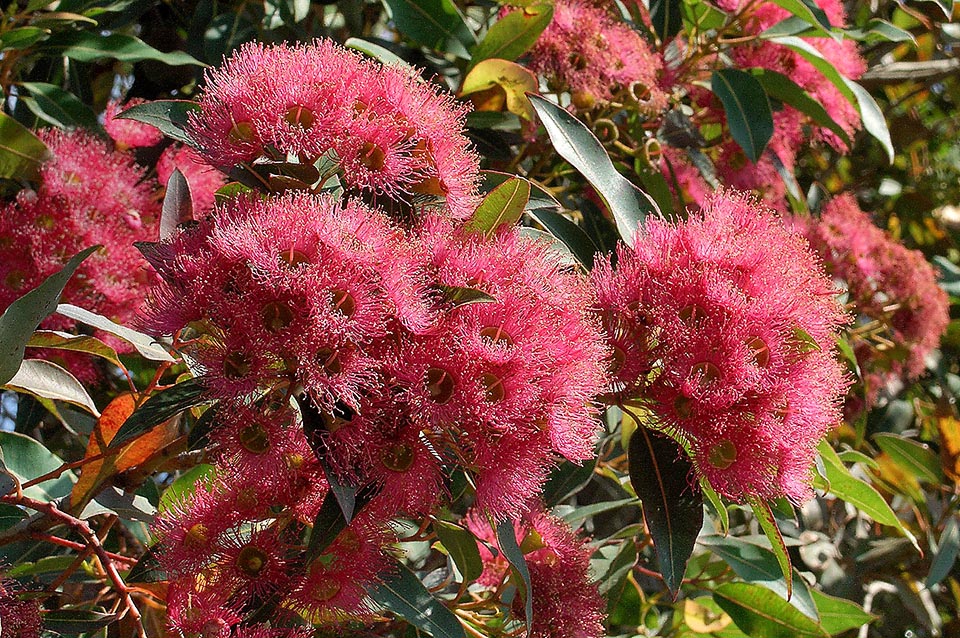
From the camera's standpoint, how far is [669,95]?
7.38 feet

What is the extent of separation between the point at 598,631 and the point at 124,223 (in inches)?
46.2

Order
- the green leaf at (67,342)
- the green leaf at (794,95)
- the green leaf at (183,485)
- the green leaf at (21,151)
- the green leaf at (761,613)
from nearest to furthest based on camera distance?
the green leaf at (67,342), the green leaf at (183,485), the green leaf at (21,151), the green leaf at (761,613), the green leaf at (794,95)

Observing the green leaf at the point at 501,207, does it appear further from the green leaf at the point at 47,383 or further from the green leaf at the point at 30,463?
the green leaf at the point at 30,463

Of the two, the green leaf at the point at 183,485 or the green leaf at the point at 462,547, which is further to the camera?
the green leaf at the point at 183,485

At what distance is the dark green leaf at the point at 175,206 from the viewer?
4.85 feet

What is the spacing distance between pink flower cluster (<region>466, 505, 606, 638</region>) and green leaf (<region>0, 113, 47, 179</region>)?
1136 mm

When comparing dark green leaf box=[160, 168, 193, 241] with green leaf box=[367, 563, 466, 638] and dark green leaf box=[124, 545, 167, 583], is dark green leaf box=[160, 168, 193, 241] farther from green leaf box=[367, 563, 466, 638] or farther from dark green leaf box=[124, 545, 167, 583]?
green leaf box=[367, 563, 466, 638]

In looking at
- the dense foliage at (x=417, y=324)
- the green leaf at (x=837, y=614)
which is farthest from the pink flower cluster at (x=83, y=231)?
the green leaf at (x=837, y=614)

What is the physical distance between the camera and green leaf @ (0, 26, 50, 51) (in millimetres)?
1990

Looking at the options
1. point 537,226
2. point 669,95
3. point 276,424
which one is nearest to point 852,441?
point 669,95

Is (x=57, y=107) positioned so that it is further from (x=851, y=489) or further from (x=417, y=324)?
(x=851, y=489)

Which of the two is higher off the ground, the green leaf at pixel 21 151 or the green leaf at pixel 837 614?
the green leaf at pixel 21 151

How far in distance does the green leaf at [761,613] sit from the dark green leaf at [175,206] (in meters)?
1.35

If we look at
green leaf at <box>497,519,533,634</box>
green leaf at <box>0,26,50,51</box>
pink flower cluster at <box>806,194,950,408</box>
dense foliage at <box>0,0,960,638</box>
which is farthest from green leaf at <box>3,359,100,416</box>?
pink flower cluster at <box>806,194,950,408</box>
